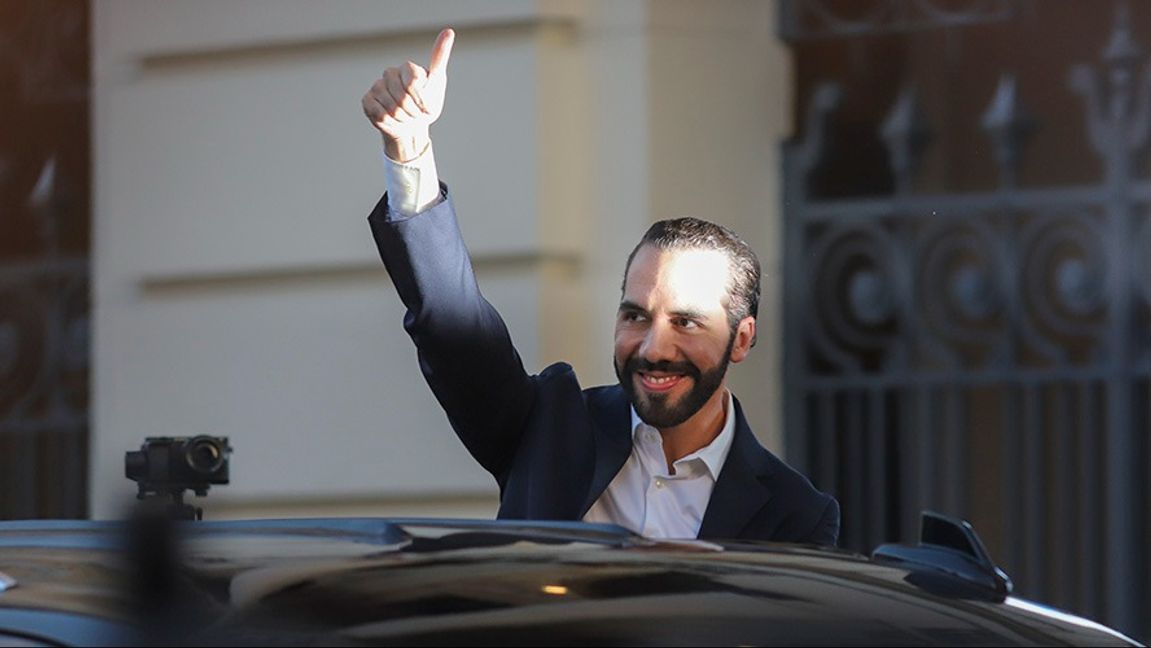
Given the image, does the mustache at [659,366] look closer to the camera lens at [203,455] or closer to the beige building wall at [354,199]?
the camera lens at [203,455]

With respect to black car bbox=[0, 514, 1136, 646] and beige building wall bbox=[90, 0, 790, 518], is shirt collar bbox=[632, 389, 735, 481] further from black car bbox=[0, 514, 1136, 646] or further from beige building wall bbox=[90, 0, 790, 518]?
beige building wall bbox=[90, 0, 790, 518]

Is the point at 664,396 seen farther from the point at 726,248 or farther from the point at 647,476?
the point at 726,248

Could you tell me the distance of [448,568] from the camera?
7.06 ft

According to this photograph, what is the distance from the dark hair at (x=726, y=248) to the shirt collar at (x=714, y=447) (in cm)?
15

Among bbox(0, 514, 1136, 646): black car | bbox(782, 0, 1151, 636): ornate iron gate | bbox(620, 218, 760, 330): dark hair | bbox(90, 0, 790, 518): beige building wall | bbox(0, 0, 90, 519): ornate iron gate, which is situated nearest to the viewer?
bbox(0, 514, 1136, 646): black car

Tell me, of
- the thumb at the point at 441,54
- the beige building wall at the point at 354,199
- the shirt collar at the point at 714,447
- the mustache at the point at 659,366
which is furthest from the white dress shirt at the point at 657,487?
the beige building wall at the point at 354,199

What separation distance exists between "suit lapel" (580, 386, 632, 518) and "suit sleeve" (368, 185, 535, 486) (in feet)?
0.38

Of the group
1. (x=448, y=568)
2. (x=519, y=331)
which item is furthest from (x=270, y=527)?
(x=519, y=331)

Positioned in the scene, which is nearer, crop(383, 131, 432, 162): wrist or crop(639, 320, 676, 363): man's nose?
crop(639, 320, 676, 363): man's nose

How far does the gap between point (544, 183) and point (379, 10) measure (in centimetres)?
67

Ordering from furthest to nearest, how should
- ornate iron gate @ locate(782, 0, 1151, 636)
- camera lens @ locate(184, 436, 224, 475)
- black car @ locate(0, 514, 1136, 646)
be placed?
ornate iron gate @ locate(782, 0, 1151, 636) < camera lens @ locate(184, 436, 224, 475) < black car @ locate(0, 514, 1136, 646)

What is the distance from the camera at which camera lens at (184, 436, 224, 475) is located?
12.6 feet

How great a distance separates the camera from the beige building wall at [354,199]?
21.7ft

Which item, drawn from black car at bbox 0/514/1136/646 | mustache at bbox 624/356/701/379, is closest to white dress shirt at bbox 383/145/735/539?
mustache at bbox 624/356/701/379
